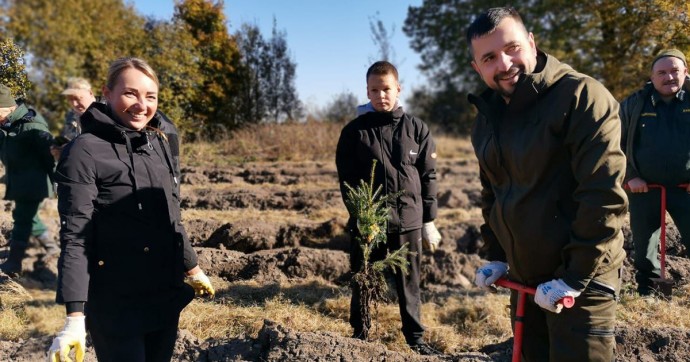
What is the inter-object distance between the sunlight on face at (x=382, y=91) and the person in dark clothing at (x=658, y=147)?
7.41 ft

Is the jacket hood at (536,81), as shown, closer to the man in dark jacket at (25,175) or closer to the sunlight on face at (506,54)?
the sunlight on face at (506,54)

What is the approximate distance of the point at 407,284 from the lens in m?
4.08

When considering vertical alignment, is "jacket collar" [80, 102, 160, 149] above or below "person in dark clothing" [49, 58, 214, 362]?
above

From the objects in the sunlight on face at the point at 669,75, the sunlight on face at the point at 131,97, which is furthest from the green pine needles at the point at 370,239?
the sunlight on face at the point at 669,75

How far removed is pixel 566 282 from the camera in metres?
2.04

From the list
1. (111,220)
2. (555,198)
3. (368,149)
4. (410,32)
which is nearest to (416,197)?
(368,149)

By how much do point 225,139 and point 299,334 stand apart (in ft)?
47.5

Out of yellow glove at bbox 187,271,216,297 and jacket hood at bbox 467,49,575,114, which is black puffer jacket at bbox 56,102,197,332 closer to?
yellow glove at bbox 187,271,216,297

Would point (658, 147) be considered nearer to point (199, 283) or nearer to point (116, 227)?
point (199, 283)

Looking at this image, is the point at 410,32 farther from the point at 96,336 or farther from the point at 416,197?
the point at 96,336

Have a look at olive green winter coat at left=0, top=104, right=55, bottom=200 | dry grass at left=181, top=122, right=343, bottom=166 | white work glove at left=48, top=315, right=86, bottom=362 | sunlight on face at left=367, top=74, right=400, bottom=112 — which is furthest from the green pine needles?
dry grass at left=181, top=122, right=343, bottom=166

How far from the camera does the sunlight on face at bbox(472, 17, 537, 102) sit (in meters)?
2.11

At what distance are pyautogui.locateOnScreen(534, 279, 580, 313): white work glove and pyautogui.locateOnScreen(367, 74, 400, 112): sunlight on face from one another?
214cm

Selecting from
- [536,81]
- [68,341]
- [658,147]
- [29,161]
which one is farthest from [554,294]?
[29,161]
